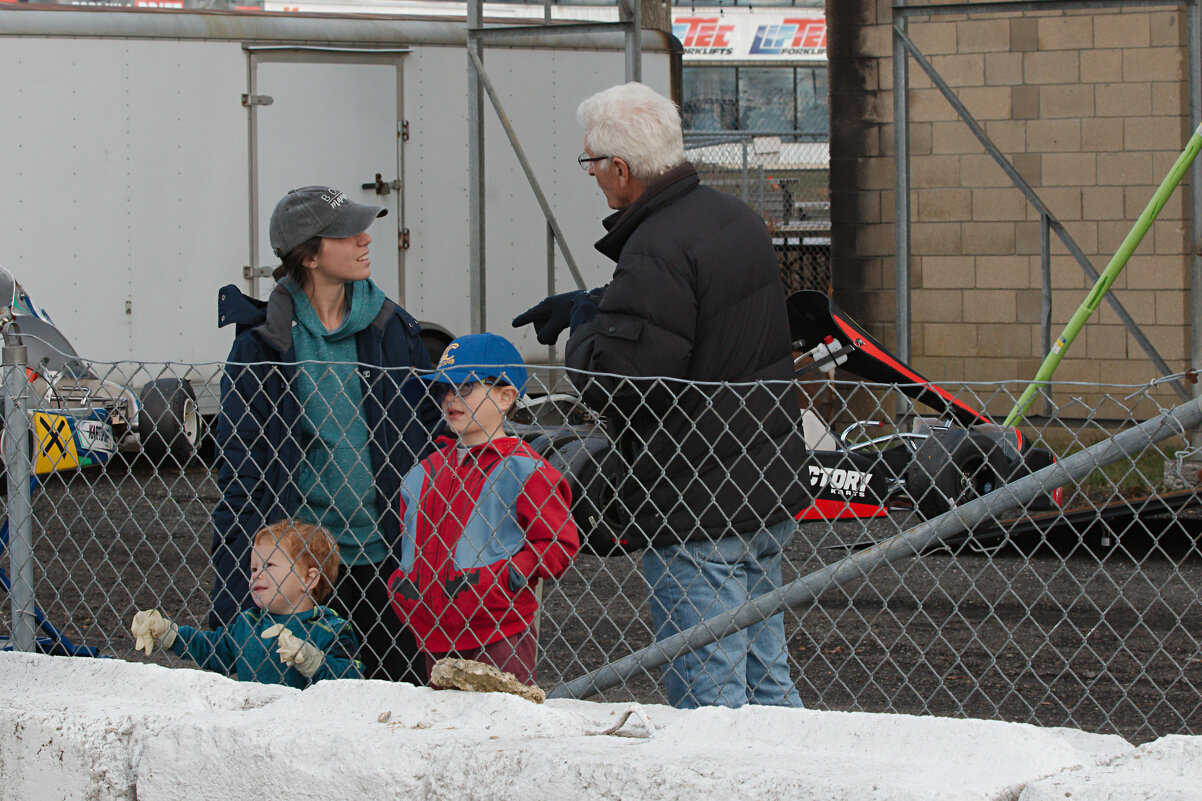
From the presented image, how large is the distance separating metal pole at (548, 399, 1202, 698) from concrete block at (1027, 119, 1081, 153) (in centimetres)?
736

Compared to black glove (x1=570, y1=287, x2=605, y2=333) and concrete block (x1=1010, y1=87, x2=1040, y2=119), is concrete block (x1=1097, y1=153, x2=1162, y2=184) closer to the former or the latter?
concrete block (x1=1010, y1=87, x2=1040, y2=119)

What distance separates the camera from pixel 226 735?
2.73 metres

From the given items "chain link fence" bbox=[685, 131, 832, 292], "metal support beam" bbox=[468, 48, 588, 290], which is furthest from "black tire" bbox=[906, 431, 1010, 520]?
"chain link fence" bbox=[685, 131, 832, 292]

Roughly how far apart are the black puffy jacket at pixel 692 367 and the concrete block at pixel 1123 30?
7560 mm

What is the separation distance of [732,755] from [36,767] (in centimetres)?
150

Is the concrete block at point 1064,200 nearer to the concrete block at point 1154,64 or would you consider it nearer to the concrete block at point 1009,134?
the concrete block at point 1009,134

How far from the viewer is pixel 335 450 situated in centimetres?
354

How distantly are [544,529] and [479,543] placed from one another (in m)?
0.17

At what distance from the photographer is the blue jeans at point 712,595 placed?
10.5ft

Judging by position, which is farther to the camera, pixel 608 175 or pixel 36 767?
pixel 608 175

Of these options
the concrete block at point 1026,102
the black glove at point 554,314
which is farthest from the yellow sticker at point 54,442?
the concrete block at point 1026,102

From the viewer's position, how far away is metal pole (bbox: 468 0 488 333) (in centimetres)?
861

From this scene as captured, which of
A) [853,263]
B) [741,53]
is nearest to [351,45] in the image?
[853,263]

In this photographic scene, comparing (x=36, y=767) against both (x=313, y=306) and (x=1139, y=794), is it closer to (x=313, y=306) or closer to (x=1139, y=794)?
(x=313, y=306)
